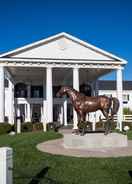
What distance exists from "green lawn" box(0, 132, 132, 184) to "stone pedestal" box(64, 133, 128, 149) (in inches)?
71.9

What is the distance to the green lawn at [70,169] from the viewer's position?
791 centimetres

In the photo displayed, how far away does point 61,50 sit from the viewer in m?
27.6

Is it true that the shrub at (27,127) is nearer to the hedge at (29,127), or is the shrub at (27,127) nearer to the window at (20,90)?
the hedge at (29,127)

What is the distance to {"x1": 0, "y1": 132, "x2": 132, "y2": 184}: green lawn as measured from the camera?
791 cm

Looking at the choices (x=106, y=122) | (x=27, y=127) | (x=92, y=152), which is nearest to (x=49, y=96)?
(x=27, y=127)

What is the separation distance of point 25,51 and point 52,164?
62.3 feet

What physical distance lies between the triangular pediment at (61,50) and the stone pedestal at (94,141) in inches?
622

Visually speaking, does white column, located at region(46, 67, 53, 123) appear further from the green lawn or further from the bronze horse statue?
the green lawn

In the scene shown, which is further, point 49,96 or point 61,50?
point 61,50

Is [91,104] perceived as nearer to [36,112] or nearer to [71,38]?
[71,38]

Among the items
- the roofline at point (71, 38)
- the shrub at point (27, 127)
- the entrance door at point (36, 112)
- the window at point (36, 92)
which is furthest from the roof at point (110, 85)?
the shrub at point (27, 127)

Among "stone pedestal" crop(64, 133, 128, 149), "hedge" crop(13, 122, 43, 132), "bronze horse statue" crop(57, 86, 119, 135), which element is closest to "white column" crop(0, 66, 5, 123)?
"hedge" crop(13, 122, 43, 132)

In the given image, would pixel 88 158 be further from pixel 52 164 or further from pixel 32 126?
pixel 32 126

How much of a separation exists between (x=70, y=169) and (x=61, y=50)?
1982cm
